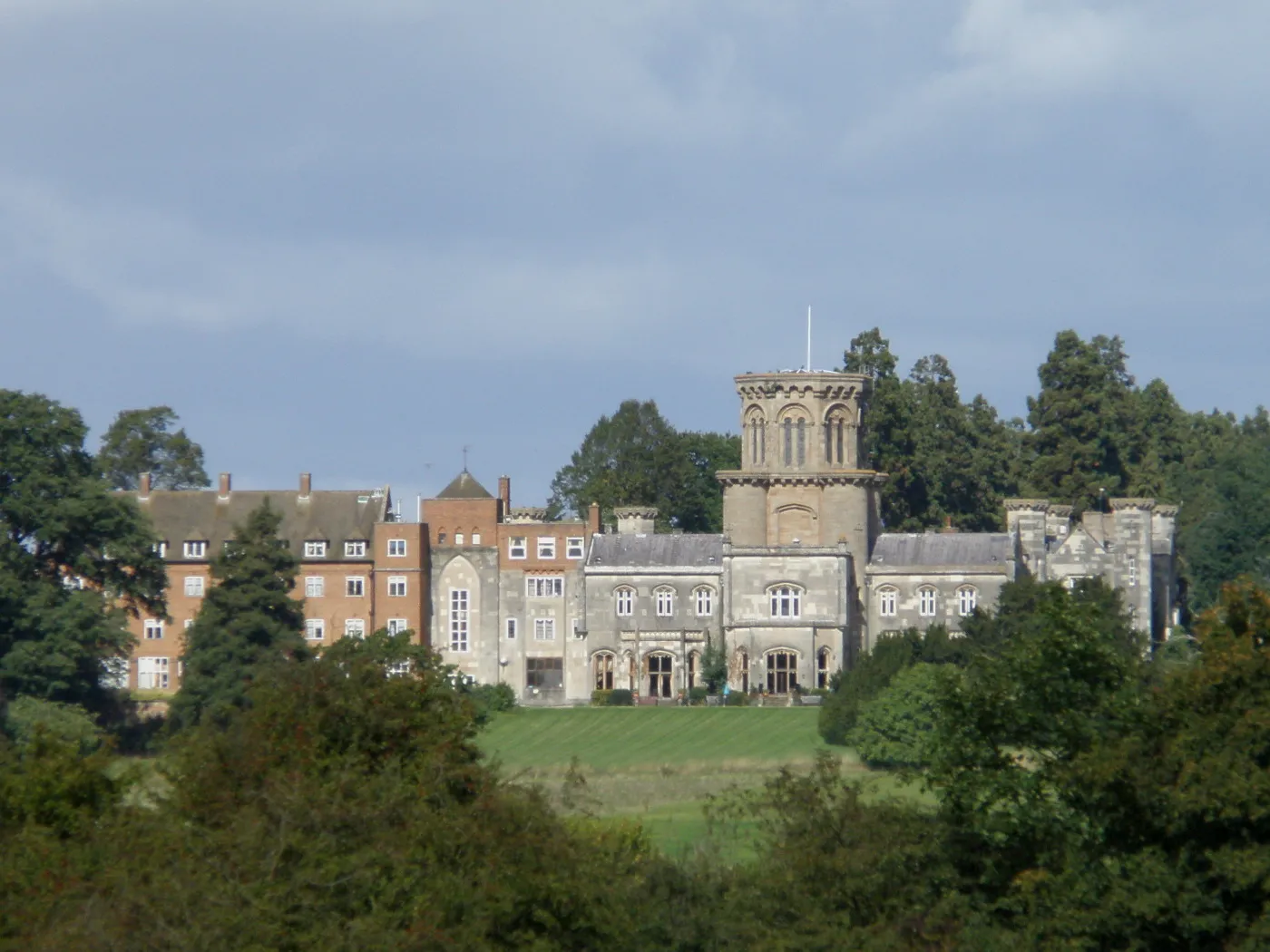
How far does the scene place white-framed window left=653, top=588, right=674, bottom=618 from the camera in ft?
241

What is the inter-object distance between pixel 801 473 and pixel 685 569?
448cm

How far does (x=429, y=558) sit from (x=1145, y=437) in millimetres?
30779

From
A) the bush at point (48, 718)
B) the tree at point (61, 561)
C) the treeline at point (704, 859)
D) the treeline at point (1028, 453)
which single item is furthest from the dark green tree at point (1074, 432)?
the treeline at point (704, 859)

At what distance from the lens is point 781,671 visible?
235ft

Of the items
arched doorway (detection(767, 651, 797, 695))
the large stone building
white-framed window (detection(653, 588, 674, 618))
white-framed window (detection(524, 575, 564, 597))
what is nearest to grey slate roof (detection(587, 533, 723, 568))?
the large stone building

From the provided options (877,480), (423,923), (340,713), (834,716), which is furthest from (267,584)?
(423,923)

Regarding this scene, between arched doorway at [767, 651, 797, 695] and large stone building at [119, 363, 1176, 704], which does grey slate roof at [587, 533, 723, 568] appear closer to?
large stone building at [119, 363, 1176, 704]

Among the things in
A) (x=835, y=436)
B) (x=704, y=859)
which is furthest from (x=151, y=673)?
(x=704, y=859)

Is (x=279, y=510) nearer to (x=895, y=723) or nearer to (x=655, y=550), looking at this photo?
(x=655, y=550)

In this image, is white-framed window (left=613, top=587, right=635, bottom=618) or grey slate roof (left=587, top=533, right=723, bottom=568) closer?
white-framed window (left=613, top=587, right=635, bottom=618)

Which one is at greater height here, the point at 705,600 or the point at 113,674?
the point at 705,600

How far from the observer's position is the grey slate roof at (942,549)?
73750 mm

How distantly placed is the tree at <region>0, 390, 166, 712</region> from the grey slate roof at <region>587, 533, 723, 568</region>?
47.9 ft

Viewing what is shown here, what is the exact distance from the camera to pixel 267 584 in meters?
62.2
